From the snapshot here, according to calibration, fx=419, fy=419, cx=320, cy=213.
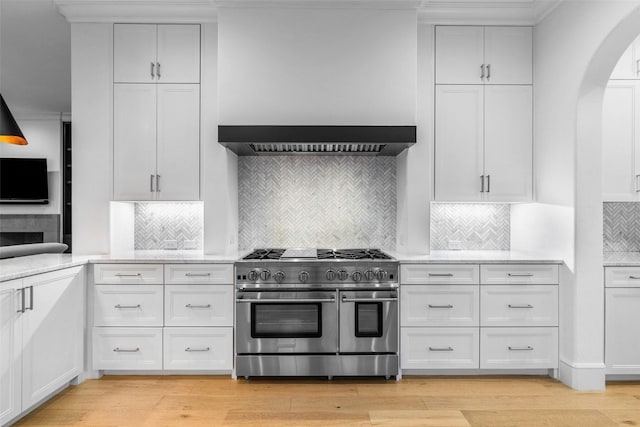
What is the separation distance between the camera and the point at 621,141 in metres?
3.20

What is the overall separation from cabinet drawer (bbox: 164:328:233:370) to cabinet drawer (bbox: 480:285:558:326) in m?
1.90

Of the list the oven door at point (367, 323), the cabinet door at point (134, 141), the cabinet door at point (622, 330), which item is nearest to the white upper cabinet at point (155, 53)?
the cabinet door at point (134, 141)

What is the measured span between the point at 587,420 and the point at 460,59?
273cm

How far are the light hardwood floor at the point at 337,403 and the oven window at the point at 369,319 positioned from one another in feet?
1.18

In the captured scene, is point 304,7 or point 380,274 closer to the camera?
point 380,274

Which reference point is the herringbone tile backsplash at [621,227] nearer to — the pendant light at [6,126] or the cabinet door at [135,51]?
the cabinet door at [135,51]

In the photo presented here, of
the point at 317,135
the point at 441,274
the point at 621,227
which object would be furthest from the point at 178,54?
the point at 621,227

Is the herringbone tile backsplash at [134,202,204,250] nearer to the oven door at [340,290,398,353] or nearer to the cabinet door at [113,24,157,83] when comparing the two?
the cabinet door at [113,24,157,83]

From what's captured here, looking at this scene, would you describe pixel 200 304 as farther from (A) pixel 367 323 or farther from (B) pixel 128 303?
(A) pixel 367 323

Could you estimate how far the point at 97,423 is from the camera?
2455mm

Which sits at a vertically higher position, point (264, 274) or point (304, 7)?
point (304, 7)

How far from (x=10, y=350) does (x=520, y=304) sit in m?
3.28

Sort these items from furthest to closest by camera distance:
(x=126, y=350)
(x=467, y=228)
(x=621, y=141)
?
(x=467, y=228) → (x=621, y=141) → (x=126, y=350)

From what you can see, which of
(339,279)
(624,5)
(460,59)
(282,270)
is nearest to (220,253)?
(282,270)
